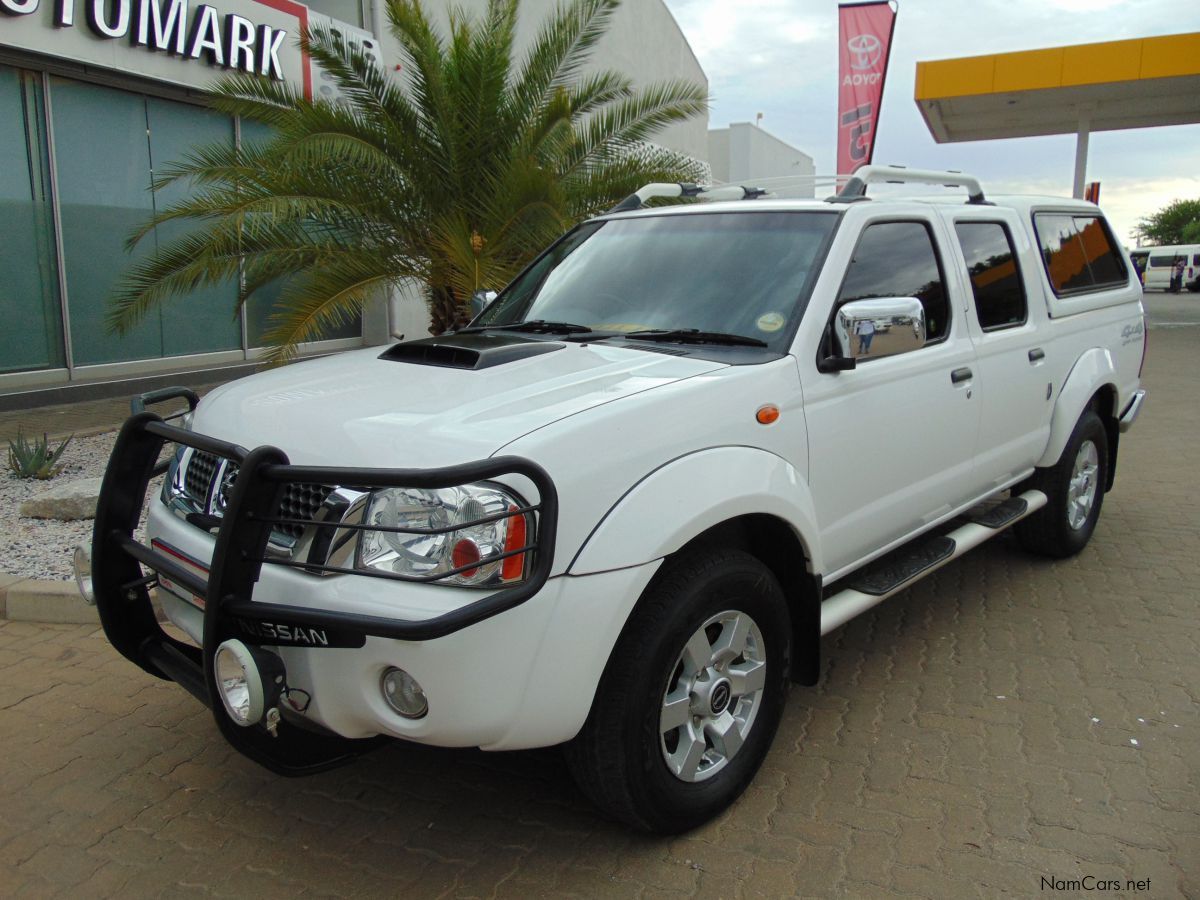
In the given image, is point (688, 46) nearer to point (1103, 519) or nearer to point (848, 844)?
point (1103, 519)

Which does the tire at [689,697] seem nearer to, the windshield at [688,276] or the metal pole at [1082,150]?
the windshield at [688,276]

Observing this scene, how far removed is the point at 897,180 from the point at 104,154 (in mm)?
9682

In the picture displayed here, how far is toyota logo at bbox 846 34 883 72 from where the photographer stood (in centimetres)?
1406

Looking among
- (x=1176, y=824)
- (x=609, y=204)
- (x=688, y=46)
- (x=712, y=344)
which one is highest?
(x=688, y=46)

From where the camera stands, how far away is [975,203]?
4727mm

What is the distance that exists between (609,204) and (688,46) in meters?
20.4

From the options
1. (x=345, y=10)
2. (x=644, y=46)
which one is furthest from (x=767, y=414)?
(x=644, y=46)

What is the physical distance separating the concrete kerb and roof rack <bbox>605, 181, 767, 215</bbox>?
124 inches

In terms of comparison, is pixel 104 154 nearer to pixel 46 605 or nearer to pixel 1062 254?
pixel 46 605

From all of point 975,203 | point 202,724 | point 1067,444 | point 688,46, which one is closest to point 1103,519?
point 1067,444

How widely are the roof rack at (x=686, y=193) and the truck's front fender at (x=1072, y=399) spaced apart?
1.91m

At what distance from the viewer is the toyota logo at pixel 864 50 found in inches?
554

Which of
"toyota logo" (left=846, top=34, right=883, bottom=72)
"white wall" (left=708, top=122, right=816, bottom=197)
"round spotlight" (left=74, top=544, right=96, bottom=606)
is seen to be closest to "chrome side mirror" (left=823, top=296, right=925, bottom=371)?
"round spotlight" (left=74, top=544, right=96, bottom=606)

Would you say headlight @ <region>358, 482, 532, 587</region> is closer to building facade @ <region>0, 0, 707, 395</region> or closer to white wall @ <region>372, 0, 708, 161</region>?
building facade @ <region>0, 0, 707, 395</region>
